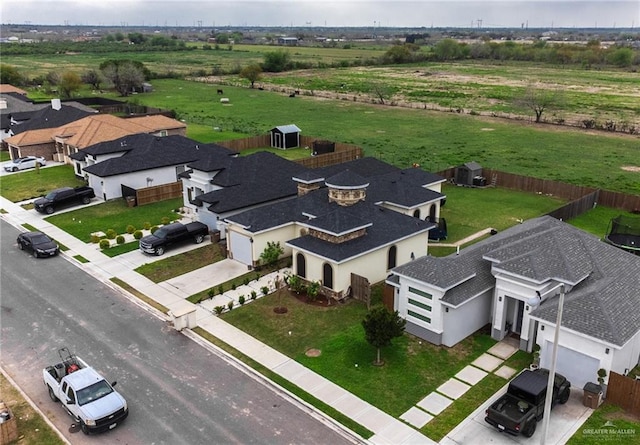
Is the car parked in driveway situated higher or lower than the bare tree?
lower

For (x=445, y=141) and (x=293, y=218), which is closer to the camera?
(x=293, y=218)

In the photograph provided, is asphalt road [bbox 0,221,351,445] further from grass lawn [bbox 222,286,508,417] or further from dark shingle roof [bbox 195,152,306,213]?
dark shingle roof [bbox 195,152,306,213]

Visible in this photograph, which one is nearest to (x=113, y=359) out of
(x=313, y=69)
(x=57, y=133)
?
(x=57, y=133)

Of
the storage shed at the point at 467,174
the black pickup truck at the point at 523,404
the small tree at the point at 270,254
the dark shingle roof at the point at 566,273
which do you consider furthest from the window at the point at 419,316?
the storage shed at the point at 467,174

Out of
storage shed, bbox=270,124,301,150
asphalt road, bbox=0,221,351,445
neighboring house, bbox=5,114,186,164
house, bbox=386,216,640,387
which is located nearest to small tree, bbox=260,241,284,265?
asphalt road, bbox=0,221,351,445

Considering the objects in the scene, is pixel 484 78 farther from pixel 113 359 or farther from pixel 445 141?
pixel 113 359

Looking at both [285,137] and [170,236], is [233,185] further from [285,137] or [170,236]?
[285,137]
